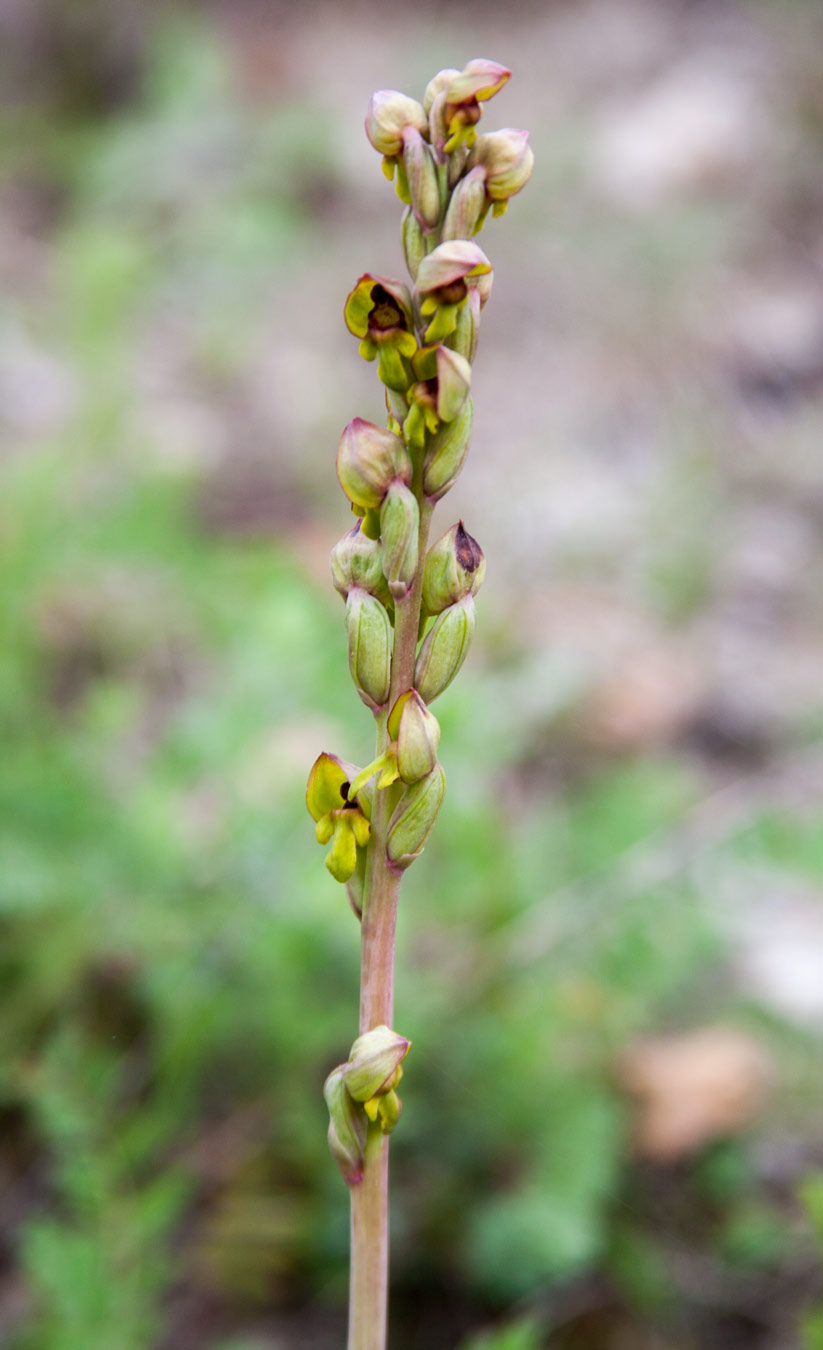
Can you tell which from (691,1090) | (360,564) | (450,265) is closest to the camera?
(450,265)

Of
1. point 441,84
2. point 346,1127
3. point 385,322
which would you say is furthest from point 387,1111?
point 441,84

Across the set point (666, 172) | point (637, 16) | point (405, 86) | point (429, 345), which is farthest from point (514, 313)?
point (429, 345)

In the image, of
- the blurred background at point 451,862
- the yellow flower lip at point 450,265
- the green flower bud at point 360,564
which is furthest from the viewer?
the blurred background at point 451,862

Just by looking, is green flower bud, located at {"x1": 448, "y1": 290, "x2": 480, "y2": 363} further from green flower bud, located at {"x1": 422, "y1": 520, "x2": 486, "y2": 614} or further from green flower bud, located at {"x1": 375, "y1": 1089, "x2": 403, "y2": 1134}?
green flower bud, located at {"x1": 375, "y1": 1089, "x2": 403, "y2": 1134}

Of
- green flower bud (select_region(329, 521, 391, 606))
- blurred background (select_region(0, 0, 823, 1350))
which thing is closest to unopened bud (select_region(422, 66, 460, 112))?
green flower bud (select_region(329, 521, 391, 606))

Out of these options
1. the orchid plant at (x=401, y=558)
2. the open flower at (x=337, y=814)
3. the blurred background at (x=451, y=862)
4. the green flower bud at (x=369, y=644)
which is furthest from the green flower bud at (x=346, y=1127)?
the blurred background at (x=451, y=862)

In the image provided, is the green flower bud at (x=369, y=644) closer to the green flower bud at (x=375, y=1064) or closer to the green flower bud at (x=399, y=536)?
the green flower bud at (x=399, y=536)

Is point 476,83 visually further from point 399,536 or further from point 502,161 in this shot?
point 399,536
